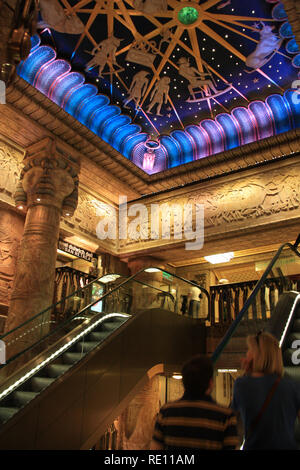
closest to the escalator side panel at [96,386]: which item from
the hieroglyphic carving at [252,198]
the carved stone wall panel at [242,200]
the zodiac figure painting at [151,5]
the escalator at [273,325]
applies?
the escalator at [273,325]

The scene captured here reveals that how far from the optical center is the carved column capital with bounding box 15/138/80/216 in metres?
9.71

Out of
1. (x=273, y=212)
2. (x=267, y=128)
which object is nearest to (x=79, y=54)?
(x=267, y=128)

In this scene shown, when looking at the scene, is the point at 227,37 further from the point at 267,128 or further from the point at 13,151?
the point at 13,151

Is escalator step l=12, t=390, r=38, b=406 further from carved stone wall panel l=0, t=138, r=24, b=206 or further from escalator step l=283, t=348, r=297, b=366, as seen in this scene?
carved stone wall panel l=0, t=138, r=24, b=206

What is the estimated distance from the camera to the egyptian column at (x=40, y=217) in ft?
28.6

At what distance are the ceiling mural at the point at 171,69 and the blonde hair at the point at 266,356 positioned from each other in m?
8.15

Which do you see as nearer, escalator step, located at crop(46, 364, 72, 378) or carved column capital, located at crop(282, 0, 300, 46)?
carved column capital, located at crop(282, 0, 300, 46)

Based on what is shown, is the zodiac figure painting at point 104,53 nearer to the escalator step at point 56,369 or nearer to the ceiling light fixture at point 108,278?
the ceiling light fixture at point 108,278

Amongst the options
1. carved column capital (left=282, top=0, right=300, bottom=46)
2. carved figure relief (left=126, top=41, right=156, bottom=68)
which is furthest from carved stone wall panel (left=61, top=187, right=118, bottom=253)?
carved column capital (left=282, top=0, right=300, bottom=46)

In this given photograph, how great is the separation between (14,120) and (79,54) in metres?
2.33

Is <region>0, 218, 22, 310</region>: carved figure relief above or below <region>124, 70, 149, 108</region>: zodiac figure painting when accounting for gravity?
below

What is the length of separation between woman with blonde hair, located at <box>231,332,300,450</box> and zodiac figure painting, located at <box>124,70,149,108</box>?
9.17 m

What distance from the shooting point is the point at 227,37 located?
905cm

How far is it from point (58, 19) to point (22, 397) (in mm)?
7782
